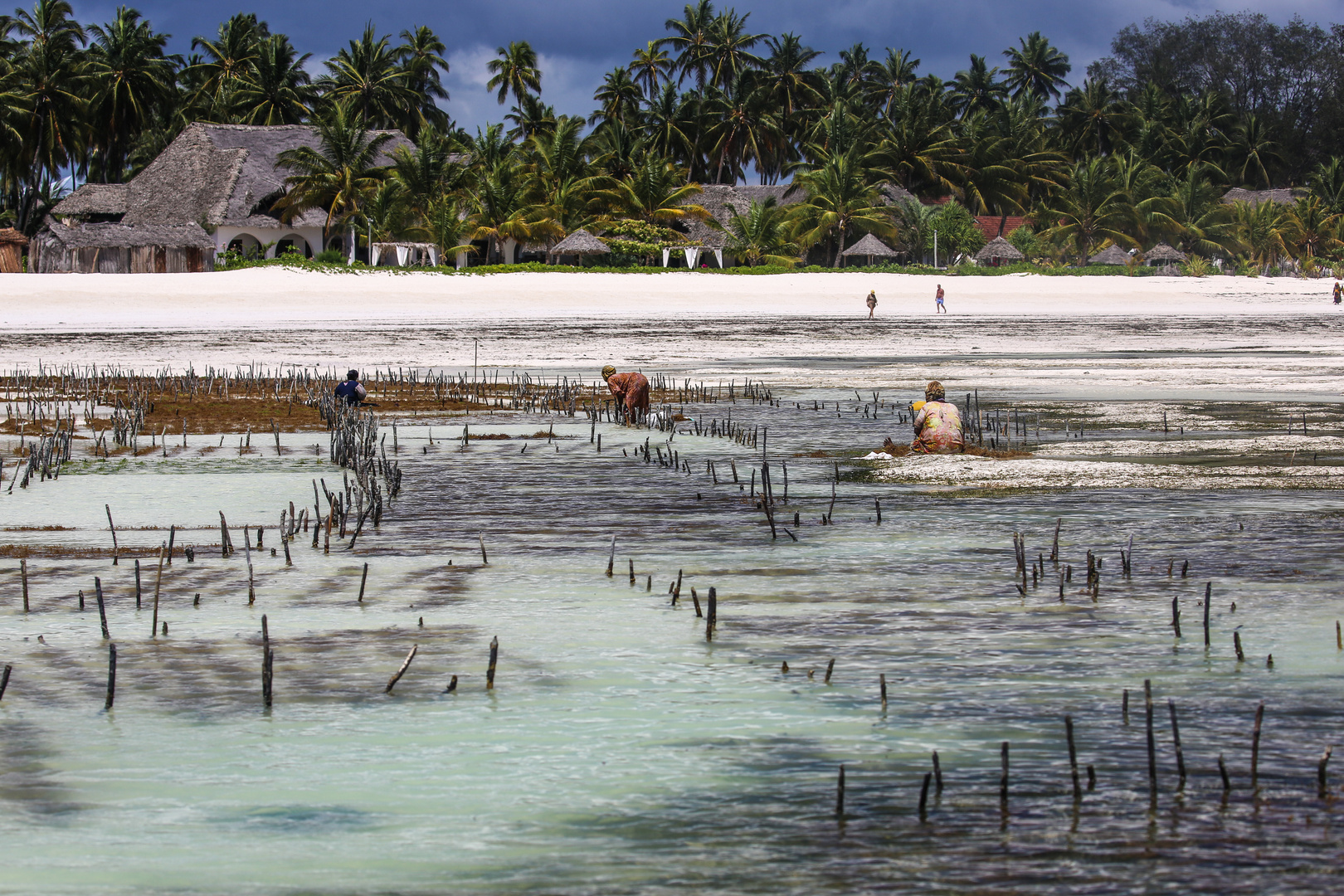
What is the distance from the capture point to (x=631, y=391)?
1808 centimetres

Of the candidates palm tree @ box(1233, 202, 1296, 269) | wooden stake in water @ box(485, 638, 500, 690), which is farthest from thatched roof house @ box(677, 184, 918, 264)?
wooden stake in water @ box(485, 638, 500, 690)

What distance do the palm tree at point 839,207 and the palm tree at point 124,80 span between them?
107ft

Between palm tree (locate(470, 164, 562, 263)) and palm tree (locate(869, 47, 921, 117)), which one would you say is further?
palm tree (locate(869, 47, 921, 117))

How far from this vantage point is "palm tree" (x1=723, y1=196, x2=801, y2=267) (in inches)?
2482

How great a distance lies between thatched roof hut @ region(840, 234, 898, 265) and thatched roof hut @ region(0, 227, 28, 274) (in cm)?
3547

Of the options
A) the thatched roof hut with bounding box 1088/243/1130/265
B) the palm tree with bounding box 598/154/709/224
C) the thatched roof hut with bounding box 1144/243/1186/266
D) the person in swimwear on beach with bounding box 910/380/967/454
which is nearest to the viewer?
the person in swimwear on beach with bounding box 910/380/967/454

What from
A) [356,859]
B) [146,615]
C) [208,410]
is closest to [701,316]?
[208,410]

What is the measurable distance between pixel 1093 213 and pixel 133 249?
4617 centimetres

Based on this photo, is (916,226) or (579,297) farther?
(916,226)

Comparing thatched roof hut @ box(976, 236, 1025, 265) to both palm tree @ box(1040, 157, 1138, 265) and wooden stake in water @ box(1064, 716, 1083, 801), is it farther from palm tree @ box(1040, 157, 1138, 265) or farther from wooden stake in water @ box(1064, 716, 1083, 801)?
wooden stake in water @ box(1064, 716, 1083, 801)

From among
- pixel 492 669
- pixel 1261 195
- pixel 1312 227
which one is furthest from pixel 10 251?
pixel 1261 195

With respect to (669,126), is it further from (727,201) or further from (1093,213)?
(1093,213)

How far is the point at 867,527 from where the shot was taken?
→ 35.9 feet

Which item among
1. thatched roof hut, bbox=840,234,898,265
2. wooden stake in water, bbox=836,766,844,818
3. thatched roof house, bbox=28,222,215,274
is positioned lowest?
wooden stake in water, bbox=836,766,844,818
